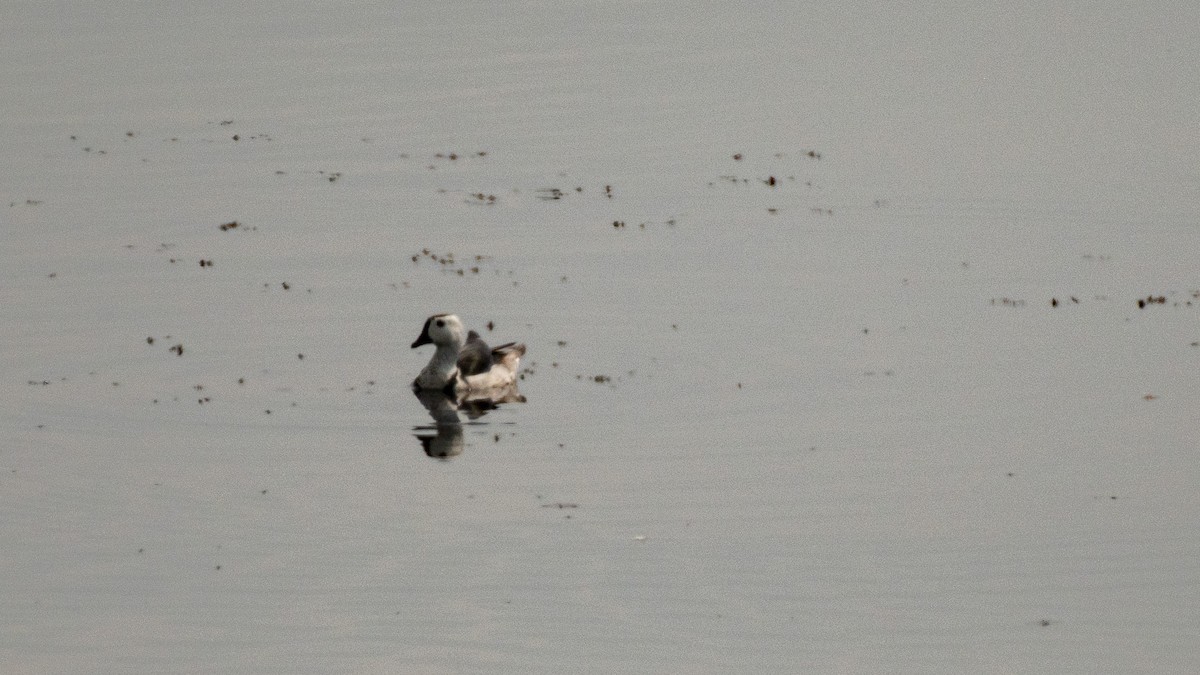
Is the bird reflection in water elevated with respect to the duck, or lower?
lower

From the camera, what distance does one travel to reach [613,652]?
20.3 metres

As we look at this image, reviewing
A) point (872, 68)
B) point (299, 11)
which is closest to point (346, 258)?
point (872, 68)

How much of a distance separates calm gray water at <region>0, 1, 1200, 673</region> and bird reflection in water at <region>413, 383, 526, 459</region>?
221mm

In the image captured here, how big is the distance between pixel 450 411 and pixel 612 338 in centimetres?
277

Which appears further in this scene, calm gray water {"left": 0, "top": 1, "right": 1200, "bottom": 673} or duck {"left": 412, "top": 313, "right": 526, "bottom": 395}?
duck {"left": 412, "top": 313, "right": 526, "bottom": 395}

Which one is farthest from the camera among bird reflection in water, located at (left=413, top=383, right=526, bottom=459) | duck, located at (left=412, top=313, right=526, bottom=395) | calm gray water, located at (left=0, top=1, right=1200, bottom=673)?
duck, located at (left=412, top=313, right=526, bottom=395)

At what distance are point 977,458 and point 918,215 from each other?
1099cm

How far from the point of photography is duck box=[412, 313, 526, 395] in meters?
29.9

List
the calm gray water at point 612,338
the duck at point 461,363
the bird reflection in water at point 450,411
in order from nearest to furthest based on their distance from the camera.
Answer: the calm gray water at point 612,338 → the bird reflection in water at point 450,411 → the duck at point 461,363

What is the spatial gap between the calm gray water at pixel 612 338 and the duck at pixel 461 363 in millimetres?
518

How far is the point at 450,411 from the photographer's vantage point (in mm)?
29031

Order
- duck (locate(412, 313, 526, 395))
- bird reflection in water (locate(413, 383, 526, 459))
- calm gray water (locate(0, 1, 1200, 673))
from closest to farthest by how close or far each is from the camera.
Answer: calm gray water (locate(0, 1, 1200, 673))
bird reflection in water (locate(413, 383, 526, 459))
duck (locate(412, 313, 526, 395))

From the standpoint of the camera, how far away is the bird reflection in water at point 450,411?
2711 centimetres

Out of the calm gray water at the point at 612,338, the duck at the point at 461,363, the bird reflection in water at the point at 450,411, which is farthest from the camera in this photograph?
the duck at the point at 461,363
